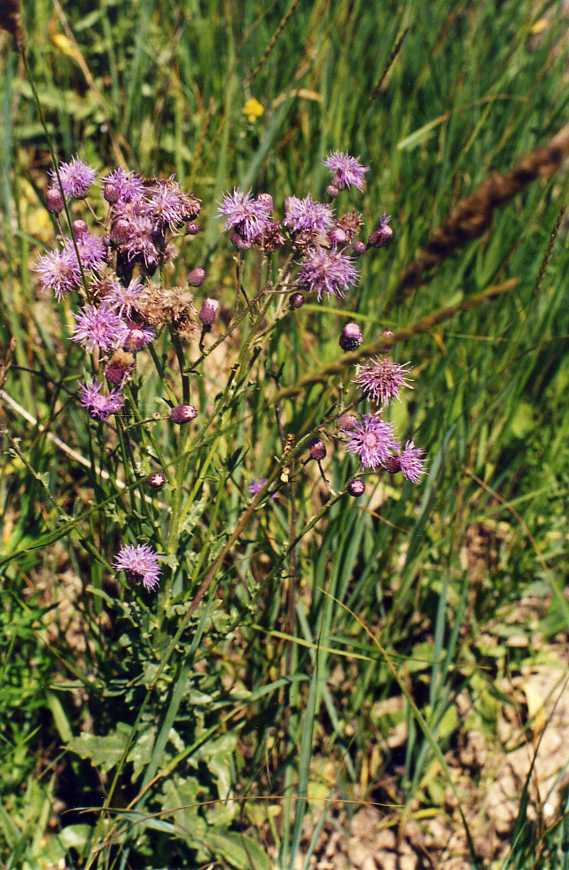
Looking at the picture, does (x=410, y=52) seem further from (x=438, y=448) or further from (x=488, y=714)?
(x=488, y=714)

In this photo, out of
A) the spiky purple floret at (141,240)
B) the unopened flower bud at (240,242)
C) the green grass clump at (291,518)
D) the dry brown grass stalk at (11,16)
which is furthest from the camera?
the green grass clump at (291,518)

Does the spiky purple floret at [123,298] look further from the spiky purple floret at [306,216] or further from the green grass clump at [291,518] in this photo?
the spiky purple floret at [306,216]

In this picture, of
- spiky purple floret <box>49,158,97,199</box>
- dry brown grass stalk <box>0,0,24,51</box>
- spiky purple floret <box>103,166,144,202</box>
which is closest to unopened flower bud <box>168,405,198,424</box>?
spiky purple floret <box>103,166,144,202</box>

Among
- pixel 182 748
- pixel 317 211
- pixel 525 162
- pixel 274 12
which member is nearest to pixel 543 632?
pixel 182 748

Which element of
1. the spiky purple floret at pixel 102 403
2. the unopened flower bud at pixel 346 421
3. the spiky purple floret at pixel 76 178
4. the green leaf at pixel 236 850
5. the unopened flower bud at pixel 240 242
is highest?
the spiky purple floret at pixel 76 178

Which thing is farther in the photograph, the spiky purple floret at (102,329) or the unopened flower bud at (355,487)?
the unopened flower bud at (355,487)

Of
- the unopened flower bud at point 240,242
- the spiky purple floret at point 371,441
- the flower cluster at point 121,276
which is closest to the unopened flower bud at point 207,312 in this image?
the flower cluster at point 121,276

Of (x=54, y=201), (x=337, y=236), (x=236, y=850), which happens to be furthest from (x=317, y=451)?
(x=236, y=850)
